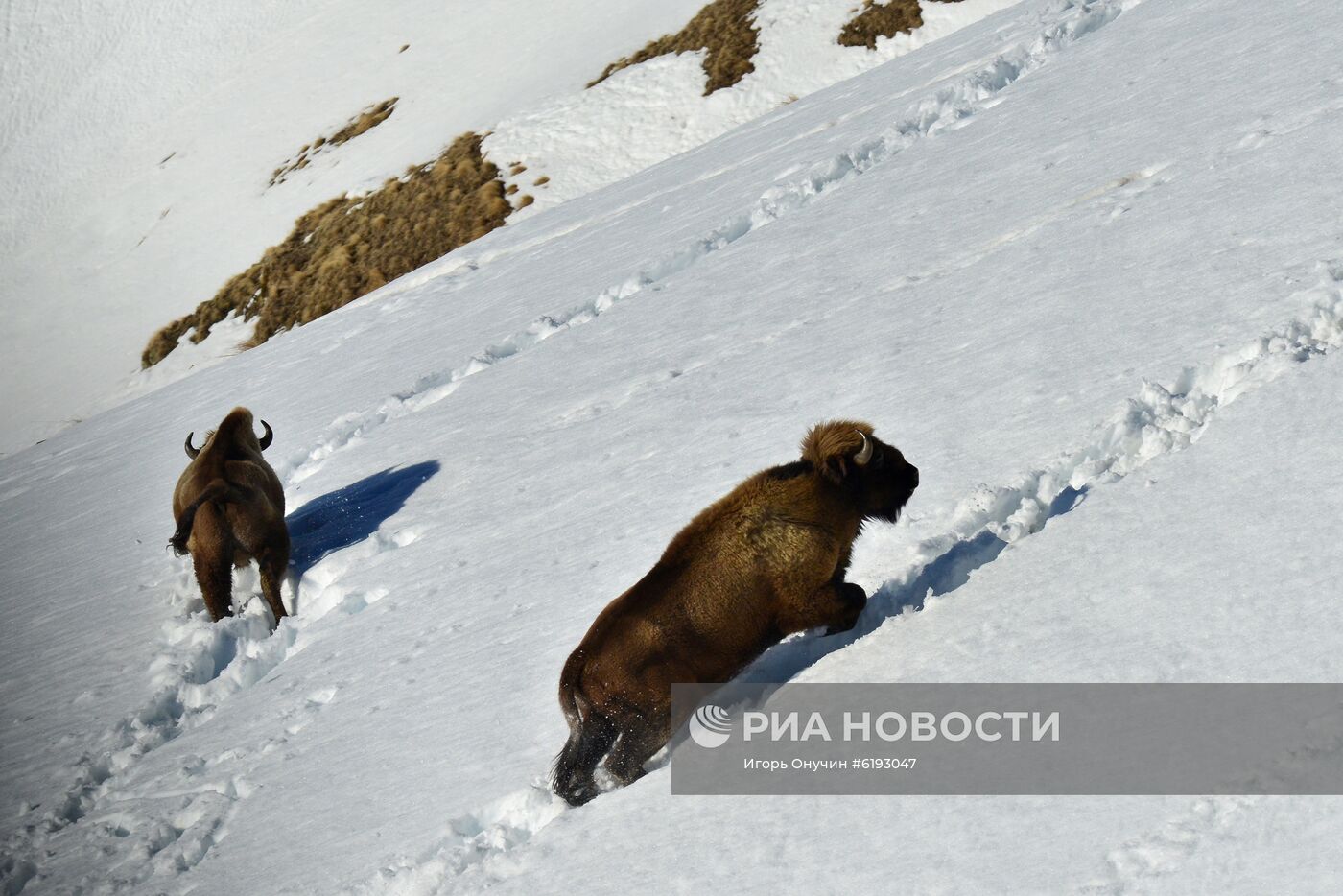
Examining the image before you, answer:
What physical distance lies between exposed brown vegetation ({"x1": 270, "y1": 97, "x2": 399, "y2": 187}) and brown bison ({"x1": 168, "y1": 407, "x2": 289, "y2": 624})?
91.5ft

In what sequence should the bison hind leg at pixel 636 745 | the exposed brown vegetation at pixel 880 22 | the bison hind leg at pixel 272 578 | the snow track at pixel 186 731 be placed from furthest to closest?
the exposed brown vegetation at pixel 880 22
the bison hind leg at pixel 272 578
the snow track at pixel 186 731
the bison hind leg at pixel 636 745

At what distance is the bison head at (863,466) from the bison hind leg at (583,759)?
1635 millimetres

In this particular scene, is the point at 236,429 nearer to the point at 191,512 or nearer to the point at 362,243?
the point at 191,512

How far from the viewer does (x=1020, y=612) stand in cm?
555

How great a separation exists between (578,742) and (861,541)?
201 centimetres

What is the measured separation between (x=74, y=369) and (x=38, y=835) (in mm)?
30860

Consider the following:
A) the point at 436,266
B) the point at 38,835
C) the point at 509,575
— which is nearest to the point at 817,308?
the point at 509,575

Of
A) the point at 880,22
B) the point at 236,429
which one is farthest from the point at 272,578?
the point at 880,22

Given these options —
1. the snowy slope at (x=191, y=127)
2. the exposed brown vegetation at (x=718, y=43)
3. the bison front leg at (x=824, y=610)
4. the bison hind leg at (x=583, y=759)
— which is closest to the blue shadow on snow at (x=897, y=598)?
the bison front leg at (x=824, y=610)

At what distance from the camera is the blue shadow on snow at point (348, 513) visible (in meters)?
10.2

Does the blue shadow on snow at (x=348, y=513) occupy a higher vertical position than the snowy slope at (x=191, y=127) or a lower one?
lower

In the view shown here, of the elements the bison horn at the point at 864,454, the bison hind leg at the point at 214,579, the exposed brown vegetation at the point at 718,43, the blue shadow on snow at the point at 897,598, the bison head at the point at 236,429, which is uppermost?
the exposed brown vegetation at the point at 718,43

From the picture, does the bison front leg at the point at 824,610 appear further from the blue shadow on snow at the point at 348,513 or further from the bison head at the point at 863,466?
the blue shadow on snow at the point at 348,513

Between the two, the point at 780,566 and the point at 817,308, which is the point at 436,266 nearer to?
the point at 817,308
